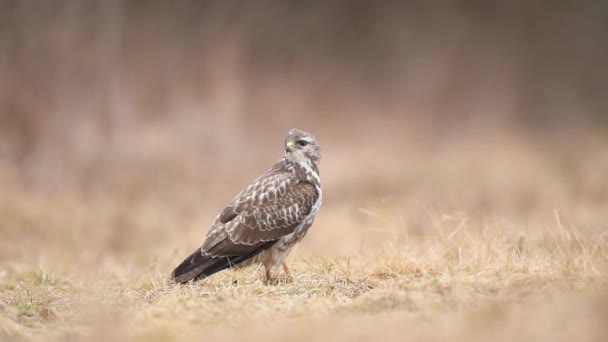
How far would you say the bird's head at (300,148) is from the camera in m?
6.51

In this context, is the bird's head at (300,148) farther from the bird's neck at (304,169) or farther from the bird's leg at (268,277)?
the bird's leg at (268,277)

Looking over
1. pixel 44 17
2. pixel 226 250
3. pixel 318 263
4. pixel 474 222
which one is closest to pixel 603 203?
pixel 474 222

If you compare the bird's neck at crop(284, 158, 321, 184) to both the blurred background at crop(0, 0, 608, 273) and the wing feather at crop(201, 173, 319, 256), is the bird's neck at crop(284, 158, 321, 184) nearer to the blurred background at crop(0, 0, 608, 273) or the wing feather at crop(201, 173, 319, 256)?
the wing feather at crop(201, 173, 319, 256)

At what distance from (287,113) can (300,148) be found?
29.8 feet

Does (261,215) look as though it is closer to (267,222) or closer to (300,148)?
(267,222)

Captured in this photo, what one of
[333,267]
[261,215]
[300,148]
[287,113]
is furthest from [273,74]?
[333,267]

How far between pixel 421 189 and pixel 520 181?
72.2 inches

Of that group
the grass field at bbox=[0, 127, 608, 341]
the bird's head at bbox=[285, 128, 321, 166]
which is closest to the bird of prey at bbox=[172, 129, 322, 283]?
the bird's head at bbox=[285, 128, 321, 166]

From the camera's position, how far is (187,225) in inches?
454

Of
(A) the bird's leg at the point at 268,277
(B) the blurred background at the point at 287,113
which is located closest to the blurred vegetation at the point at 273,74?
(B) the blurred background at the point at 287,113

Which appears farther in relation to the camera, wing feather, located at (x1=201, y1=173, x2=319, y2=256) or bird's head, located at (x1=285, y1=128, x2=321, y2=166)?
bird's head, located at (x1=285, y1=128, x2=321, y2=166)

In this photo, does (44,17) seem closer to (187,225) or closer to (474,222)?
(187,225)

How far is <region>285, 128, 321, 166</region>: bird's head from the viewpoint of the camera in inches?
256

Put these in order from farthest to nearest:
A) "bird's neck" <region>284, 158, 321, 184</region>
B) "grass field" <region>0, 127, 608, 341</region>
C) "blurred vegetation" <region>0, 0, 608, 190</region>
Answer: "blurred vegetation" <region>0, 0, 608, 190</region>, "bird's neck" <region>284, 158, 321, 184</region>, "grass field" <region>0, 127, 608, 341</region>
